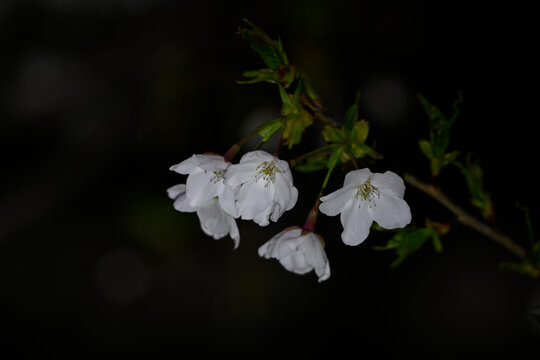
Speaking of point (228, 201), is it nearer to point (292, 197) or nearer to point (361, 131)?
point (292, 197)

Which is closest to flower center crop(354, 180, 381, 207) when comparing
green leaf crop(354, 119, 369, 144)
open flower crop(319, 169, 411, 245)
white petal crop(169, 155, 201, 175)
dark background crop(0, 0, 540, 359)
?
open flower crop(319, 169, 411, 245)

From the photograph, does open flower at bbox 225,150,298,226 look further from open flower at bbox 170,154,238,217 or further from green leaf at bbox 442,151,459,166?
green leaf at bbox 442,151,459,166

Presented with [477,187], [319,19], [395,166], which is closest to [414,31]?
[319,19]

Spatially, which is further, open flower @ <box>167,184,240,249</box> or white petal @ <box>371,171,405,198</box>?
open flower @ <box>167,184,240,249</box>


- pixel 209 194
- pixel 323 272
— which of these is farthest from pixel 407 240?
pixel 209 194

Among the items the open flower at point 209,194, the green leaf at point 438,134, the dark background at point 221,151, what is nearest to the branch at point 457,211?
the green leaf at point 438,134

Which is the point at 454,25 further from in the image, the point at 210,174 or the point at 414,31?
the point at 210,174

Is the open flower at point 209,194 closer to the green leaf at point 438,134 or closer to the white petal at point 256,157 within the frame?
the white petal at point 256,157
